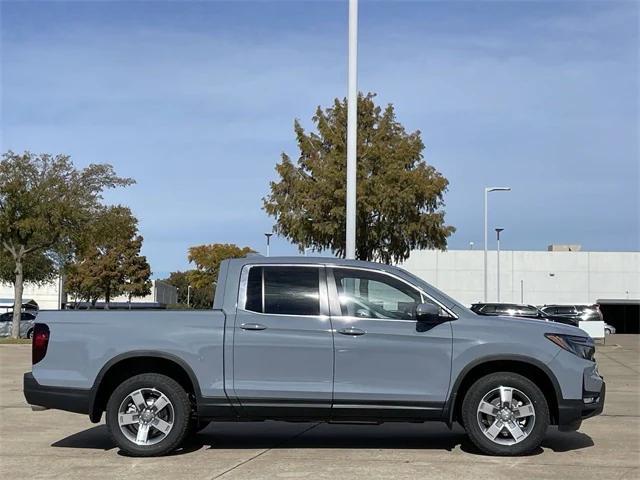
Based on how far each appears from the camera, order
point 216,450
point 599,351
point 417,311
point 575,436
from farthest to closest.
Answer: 1. point 599,351
2. point 575,436
3. point 216,450
4. point 417,311

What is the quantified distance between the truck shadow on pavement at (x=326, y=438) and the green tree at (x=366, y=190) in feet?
→ 59.4

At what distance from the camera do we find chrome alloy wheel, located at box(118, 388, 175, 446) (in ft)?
26.8

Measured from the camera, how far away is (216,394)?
8.06 m

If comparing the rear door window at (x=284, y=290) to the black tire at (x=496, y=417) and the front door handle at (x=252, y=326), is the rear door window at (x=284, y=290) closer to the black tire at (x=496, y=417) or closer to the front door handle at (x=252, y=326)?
the front door handle at (x=252, y=326)

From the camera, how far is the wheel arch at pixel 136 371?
8102mm

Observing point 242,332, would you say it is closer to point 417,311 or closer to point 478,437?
point 417,311

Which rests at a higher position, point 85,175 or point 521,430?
point 85,175

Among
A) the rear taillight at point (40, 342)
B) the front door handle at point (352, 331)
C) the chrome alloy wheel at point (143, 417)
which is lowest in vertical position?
the chrome alloy wheel at point (143, 417)

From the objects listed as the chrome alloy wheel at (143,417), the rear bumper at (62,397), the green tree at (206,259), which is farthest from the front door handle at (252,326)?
the green tree at (206,259)

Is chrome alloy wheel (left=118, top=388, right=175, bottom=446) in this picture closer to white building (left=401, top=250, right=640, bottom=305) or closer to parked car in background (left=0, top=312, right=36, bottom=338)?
parked car in background (left=0, top=312, right=36, bottom=338)

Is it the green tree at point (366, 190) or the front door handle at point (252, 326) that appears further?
the green tree at point (366, 190)

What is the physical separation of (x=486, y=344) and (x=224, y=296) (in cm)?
261

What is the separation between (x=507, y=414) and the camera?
8.11 m

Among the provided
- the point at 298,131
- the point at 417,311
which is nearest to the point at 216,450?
the point at 417,311
